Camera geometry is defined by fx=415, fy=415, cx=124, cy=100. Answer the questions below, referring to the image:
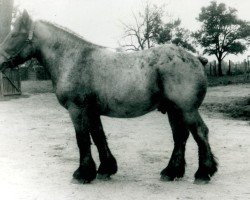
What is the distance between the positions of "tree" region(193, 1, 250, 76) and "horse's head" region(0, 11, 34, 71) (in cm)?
5421

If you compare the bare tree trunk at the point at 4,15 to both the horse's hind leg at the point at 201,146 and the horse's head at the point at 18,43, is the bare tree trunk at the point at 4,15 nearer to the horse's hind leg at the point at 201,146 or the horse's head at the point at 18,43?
the horse's head at the point at 18,43

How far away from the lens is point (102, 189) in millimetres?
5684

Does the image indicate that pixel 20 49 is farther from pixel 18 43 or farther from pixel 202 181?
pixel 202 181

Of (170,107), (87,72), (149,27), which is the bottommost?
(170,107)

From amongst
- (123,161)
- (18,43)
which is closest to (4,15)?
(123,161)

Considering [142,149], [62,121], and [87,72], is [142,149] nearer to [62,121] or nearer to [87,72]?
[87,72]

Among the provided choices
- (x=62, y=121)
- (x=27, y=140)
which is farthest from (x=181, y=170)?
(x=62, y=121)

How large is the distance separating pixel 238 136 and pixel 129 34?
4176 centimetres

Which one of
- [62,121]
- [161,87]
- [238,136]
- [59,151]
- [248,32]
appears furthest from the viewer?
[248,32]

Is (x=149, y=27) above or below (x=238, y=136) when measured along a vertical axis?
above

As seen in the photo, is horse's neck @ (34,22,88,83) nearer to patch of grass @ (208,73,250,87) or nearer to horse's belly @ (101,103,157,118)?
horse's belly @ (101,103,157,118)

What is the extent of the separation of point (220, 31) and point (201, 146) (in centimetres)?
5557

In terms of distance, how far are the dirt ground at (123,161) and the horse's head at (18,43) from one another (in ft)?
5.96

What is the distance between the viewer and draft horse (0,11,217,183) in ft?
18.4
